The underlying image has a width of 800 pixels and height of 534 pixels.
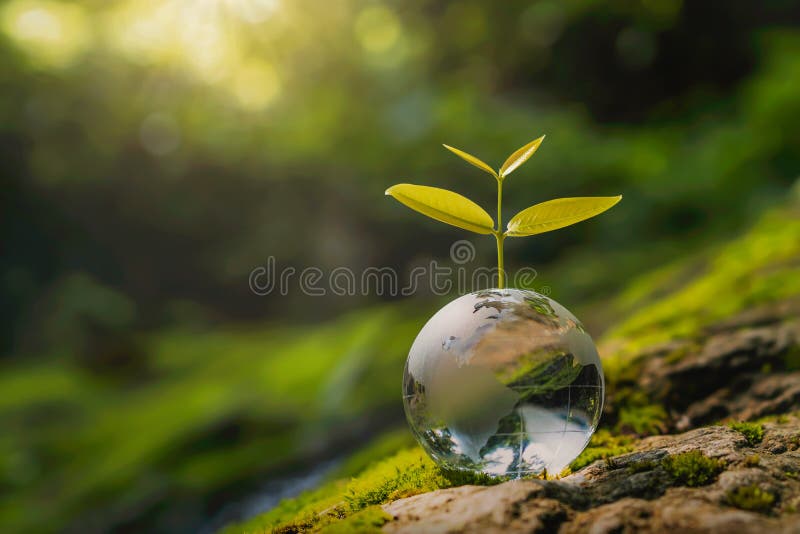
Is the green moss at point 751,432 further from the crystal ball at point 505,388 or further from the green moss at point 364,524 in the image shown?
the green moss at point 364,524

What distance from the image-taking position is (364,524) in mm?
1766

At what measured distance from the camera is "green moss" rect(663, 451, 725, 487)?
1827 mm

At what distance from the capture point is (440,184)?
10.6 meters

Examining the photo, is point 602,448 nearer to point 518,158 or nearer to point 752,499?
point 752,499

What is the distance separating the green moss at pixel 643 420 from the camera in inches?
109

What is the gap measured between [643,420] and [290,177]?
1175 centimetres

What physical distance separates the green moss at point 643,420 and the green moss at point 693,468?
0.84m

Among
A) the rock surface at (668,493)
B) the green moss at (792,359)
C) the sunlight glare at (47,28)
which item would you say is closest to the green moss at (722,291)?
the green moss at (792,359)

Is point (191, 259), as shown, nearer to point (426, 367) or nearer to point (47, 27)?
point (47, 27)

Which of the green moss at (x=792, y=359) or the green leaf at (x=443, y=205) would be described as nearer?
the green leaf at (x=443, y=205)

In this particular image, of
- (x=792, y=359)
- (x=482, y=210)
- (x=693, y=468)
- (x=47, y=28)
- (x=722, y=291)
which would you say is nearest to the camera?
(x=693, y=468)

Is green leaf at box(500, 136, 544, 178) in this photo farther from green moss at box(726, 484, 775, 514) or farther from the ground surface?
green moss at box(726, 484, 775, 514)

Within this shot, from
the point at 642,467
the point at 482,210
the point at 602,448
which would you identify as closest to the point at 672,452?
the point at 642,467

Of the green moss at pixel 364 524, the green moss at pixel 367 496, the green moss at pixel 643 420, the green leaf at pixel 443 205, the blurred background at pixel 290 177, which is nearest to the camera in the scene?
the green moss at pixel 364 524
